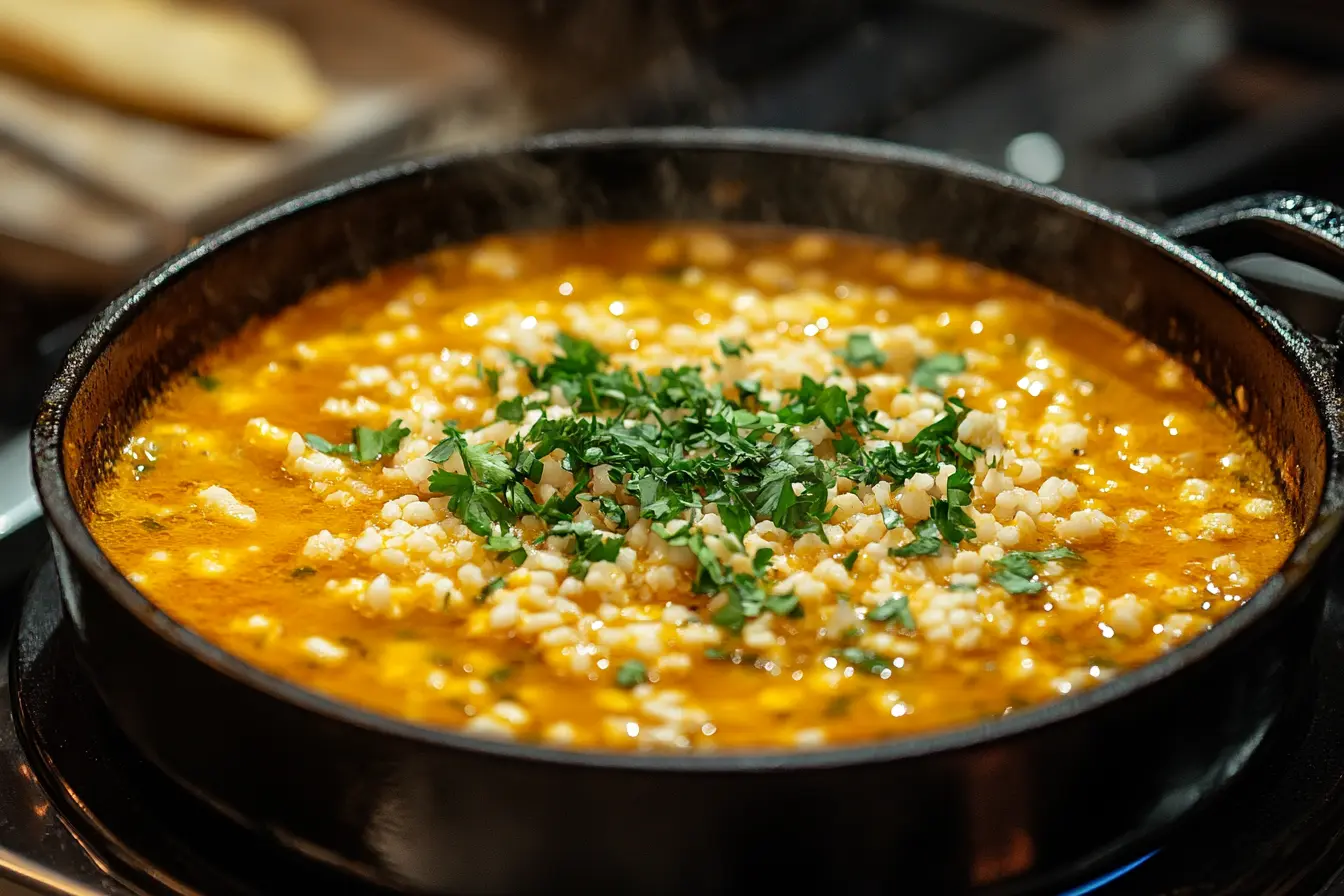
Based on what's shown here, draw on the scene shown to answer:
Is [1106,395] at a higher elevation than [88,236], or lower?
higher

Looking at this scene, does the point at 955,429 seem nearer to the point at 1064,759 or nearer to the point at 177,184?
the point at 1064,759

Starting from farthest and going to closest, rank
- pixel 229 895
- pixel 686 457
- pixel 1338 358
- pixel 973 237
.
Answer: pixel 973 237, pixel 686 457, pixel 1338 358, pixel 229 895

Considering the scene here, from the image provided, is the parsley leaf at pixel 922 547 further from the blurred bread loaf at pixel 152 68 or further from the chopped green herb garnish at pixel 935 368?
the blurred bread loaf at pixel 152 68

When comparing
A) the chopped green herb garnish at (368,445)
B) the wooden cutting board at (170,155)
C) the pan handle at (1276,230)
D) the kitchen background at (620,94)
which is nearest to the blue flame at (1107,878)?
the pan handle at (1276,230)

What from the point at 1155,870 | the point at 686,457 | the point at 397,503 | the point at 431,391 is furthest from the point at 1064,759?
the point at 431,391

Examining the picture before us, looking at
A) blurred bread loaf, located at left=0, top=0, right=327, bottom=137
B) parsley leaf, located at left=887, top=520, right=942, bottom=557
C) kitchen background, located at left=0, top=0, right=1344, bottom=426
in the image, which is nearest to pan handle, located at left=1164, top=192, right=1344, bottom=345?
parsley leaf, located at left=887, top=520, right=942, bottom=557

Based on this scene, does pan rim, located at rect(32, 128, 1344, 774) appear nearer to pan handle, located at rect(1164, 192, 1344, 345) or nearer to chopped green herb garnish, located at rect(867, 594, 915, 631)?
pan handle, located at rect(1164, 192, 1344, 345)

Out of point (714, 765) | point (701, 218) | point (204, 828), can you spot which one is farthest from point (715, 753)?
point (701, 218)
